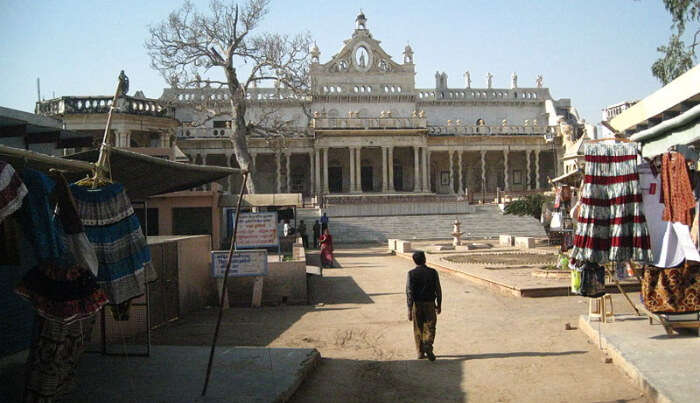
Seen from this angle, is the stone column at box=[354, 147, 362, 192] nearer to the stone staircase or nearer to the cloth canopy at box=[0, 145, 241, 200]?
the stone staircase

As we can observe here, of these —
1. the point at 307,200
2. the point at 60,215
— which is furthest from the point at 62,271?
the point at 307,200

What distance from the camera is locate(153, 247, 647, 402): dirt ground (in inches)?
239

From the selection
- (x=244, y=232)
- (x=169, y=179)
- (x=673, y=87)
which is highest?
(x=673, y=87)

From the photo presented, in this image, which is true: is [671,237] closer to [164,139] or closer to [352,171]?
[164,139]

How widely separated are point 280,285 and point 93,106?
1757 cm

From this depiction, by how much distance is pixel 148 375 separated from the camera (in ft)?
19.9

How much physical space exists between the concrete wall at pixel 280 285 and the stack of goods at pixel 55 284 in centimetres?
713

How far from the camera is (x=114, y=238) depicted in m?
5.43

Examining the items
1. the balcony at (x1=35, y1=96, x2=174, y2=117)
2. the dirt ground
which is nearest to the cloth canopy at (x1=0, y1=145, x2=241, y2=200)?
the dirt ground

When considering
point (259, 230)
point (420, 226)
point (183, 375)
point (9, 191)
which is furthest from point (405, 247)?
point (9, 191)

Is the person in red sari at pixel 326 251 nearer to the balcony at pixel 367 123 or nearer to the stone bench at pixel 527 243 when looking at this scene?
the stone bench at pixel 527 243

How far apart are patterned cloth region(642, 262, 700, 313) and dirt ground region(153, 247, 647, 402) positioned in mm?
966

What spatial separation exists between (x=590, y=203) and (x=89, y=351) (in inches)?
241

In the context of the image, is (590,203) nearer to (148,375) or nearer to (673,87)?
(673,87)
